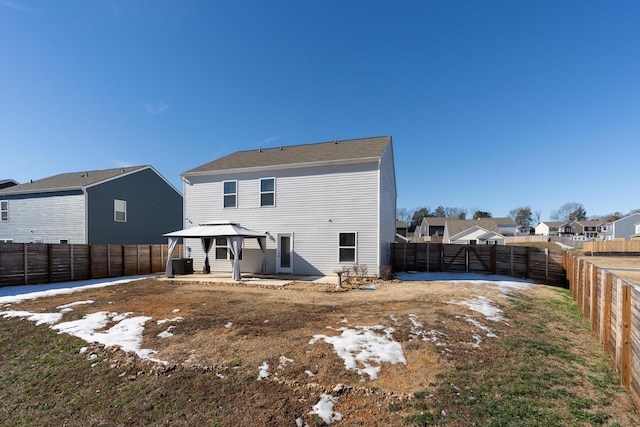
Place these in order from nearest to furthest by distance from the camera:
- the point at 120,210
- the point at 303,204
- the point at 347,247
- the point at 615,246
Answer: the point at 347,247, the point at 303,204, the point at 120,210, the point at 615,246

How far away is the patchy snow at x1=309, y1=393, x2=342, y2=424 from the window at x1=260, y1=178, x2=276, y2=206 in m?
11.3

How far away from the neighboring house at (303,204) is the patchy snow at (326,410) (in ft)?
31.2

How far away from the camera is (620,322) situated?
419 cm

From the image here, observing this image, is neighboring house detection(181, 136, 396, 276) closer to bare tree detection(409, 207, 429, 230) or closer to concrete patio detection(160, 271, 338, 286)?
concrete patio detection(160, 271, 338, 286)

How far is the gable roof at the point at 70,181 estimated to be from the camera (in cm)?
1791

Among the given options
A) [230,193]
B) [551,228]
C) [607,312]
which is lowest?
[551,228]

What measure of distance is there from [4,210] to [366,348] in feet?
87.2

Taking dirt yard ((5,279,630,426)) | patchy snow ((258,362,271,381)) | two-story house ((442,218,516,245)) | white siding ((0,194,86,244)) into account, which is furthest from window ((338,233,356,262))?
two-story house ((442,218,516,245))

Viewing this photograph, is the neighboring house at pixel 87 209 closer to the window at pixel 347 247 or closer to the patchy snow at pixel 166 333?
the window at pixel 347 247

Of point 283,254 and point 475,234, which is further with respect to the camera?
point 475,234

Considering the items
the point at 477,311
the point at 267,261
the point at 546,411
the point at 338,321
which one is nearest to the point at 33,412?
the point at 338,321

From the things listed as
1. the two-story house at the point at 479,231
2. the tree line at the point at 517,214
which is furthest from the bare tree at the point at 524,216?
the two-story house at the point at 479,231

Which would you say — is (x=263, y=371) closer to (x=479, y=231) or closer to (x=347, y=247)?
(x=347, y=247)

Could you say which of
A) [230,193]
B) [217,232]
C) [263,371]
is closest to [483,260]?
[217,232]
